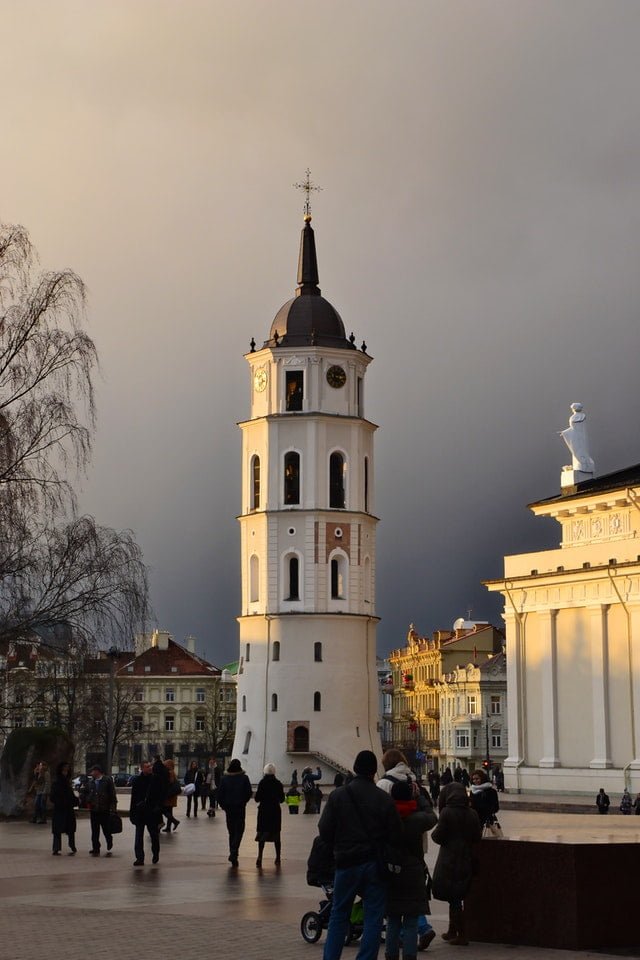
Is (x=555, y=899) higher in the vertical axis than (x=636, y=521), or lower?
lower

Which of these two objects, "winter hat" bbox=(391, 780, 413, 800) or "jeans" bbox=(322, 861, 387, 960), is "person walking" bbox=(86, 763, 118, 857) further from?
"jeans" bbox=(322, 861, 387, 960)

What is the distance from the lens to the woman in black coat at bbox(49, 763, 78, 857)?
90.4ft

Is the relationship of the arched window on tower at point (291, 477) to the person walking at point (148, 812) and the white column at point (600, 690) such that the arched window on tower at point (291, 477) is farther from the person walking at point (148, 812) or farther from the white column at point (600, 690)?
the person walking at point (148, 812)

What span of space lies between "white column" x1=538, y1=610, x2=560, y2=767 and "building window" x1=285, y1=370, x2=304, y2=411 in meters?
30.1

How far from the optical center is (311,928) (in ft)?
49.7

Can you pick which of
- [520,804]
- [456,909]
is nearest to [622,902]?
[456,909]

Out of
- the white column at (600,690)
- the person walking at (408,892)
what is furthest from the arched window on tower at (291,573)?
the person walking at (408,892)

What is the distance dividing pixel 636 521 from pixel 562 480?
7.44 m

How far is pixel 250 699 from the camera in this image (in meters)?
83.9

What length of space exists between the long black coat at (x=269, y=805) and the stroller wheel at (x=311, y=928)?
9.13 metres

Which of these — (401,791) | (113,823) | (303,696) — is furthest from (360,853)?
(303,696)

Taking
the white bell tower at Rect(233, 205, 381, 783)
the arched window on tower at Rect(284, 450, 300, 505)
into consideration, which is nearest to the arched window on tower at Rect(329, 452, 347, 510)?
the white bell tower at Rect(233, 205, 381, 783)

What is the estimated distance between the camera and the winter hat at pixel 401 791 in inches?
540

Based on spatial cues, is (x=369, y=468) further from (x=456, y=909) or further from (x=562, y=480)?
(x=456, y=909)
